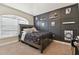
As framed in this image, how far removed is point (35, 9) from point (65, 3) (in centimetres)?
50

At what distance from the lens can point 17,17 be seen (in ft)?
4.42

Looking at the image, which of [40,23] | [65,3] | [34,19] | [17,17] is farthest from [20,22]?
[65,3]

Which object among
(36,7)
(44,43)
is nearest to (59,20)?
(36,7)

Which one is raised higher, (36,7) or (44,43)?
(36,7)

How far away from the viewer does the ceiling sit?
126 cm

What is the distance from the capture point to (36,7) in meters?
1.35

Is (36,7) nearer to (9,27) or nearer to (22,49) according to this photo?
(9,27)

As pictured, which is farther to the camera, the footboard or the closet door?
the footboard

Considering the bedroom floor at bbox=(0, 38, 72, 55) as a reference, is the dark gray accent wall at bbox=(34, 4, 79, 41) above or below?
above

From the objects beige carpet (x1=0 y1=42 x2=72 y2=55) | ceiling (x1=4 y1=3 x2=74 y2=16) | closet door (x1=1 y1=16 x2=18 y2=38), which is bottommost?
beige carpet (x1=0 y1=42 x2=72 y2=55)

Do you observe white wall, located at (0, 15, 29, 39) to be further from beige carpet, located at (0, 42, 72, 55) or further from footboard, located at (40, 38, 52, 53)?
footboard, located at (40, 38, 52, 53)

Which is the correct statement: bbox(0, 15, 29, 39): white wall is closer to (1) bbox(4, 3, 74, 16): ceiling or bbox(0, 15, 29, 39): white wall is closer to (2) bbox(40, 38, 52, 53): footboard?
(1) bbox(4, 3, 74, 16): ceiling

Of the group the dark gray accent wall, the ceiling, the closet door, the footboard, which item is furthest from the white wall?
the footboard

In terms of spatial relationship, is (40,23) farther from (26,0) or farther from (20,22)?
(26,0)
